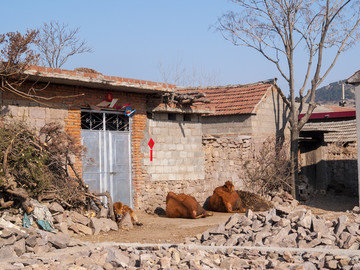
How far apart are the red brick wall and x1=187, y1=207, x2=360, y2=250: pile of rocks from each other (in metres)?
4.21

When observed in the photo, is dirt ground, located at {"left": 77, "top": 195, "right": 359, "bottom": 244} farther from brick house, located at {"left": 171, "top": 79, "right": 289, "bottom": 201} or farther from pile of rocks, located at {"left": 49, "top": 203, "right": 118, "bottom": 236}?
brick house, located at {"left": 171, "top": 79, "right": 289, "bottom": 201}

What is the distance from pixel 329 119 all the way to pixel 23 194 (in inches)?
636

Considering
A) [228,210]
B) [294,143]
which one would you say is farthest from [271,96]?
[228,210]

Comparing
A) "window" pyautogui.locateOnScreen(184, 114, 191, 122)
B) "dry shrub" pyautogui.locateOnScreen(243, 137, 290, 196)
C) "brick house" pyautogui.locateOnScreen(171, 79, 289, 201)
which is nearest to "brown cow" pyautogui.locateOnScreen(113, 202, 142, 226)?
"brick house" pyautogui.locateOnScreen(171, 79, 289, 201)

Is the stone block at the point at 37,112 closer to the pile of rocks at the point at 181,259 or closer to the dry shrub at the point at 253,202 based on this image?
the pile of rocks at the point at 181,259

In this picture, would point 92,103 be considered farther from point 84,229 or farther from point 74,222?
point 84,229

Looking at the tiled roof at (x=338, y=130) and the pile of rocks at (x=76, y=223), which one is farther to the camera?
the tiled roof at (x=338, y=130)

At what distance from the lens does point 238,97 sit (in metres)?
19.0

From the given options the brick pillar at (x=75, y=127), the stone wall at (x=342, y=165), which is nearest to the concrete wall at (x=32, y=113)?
the brick pillar at (x=75, y=127)

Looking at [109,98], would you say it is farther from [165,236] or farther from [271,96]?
[271,96]

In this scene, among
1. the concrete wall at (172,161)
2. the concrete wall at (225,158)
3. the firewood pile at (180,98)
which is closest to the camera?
the concrete wall at (172,161)

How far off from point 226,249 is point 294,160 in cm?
1068

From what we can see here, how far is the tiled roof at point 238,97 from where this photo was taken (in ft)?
59.6

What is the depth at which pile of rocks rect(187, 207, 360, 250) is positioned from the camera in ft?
27.5
